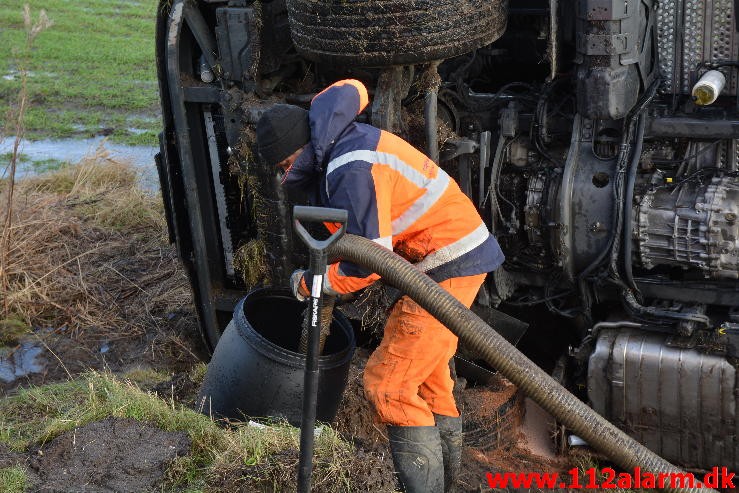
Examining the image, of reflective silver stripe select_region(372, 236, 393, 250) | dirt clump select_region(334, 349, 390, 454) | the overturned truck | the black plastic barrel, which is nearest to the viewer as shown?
reflective silver stripe select_region(372, 236, 393, 250)

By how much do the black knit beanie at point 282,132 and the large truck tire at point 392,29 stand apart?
848mm

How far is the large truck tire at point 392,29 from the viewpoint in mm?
4336

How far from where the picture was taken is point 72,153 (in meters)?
10.0

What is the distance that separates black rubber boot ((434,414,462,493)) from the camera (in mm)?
4336

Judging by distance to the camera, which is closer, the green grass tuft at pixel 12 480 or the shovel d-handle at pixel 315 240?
the shovel d-handle at pixel 315 240

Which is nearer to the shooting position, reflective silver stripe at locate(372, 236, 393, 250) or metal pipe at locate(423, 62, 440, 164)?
reflective silver stripe at locate(372, 236, 393, 250)

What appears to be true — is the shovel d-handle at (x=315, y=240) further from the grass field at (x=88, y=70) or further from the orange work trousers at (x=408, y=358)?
the grass field at (x=88, y=70)

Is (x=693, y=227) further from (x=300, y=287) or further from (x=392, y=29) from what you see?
(x=300, y=287)

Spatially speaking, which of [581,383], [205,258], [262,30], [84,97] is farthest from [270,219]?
[84,97]

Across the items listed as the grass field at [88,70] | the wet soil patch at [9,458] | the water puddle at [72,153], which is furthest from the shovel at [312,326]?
the grass field at [88,70]

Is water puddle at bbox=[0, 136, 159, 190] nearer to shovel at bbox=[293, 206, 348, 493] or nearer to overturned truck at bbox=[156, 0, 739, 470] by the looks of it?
overturned truck at bbox=[156, 0, 739, 470]

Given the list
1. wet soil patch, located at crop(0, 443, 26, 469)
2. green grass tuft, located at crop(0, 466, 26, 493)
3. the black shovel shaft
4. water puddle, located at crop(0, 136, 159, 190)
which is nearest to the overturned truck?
the black shovel shaft

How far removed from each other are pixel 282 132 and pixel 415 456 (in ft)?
4.75

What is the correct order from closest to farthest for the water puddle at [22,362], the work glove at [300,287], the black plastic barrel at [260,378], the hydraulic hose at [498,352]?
the hydraulic hose at [498,352], the work glove at [300,287], the black plastic barrel at [260,378], the water puddle at [22,362]
